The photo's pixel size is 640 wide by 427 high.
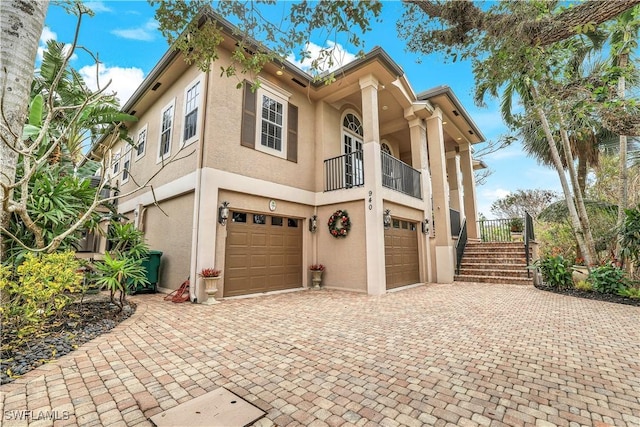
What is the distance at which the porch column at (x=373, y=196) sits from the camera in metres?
7.79

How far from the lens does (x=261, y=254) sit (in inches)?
304

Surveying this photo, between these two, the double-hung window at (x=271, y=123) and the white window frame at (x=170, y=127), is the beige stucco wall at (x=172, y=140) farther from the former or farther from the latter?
the double-hung window at (x=271, y=123)

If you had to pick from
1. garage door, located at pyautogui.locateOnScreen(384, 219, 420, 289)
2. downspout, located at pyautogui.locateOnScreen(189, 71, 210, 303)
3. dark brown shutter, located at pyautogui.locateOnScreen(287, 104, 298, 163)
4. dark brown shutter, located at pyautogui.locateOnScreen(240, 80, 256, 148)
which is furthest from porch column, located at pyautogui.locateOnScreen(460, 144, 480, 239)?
downspout, located at pyautogui.locateOnScreen(189, 71, 210, 303)

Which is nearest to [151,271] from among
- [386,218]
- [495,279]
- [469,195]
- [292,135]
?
[292,135]

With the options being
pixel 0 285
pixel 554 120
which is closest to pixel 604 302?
pixel 554 120

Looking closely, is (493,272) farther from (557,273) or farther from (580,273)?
(580,273)

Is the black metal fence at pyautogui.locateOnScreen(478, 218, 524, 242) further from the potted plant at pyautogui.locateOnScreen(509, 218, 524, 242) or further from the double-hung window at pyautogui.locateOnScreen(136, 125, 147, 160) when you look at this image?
the double-hung window at pyautogui.locateOnScreen(136, 125, 147, 160)

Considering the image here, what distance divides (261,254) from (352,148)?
5.56m

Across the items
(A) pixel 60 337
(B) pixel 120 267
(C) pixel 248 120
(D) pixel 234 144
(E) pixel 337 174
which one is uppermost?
(C) pixel 248 120

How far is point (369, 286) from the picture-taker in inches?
307

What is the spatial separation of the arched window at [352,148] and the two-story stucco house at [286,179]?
0.06 meters

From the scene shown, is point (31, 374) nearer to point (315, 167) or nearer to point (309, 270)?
point (309, 270)

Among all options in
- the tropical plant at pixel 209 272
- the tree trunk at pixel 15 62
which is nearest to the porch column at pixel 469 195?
the tropical plant at pixel 209 272

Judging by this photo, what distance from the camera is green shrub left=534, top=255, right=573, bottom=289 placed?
823cm
